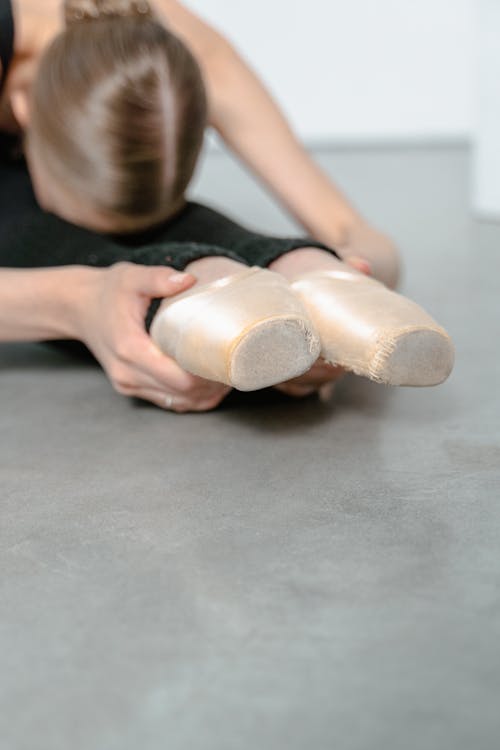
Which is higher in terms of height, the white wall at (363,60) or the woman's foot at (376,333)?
the woman's foot at (376,333)

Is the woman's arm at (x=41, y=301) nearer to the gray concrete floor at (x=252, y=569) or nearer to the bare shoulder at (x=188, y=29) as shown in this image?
the gray concrete floor at (x=252, y=569)

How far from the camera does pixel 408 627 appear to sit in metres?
0.66

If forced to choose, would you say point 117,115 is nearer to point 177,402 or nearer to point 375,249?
point 177,402

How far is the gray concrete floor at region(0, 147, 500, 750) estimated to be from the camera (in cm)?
58

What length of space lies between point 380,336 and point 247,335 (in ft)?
0.38

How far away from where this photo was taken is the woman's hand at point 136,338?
1.03 m

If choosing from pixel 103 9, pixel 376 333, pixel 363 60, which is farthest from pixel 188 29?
pixel 363 60

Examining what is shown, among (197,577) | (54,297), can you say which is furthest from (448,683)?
(54,297)

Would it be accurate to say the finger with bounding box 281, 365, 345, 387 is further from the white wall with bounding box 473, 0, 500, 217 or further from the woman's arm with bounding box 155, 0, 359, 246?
the white wall with bounding box 473, 0, 500, 217

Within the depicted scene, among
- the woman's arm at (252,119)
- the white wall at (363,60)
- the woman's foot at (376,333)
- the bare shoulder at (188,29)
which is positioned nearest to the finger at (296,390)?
the woman's foot at (376,333)

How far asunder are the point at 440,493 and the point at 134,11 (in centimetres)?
74

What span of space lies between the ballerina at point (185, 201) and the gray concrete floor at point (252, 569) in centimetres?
8

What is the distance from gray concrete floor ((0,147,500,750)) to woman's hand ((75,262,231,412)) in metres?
0.03

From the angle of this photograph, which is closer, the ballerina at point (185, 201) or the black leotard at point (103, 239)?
the ballerina at point (185, 201)
